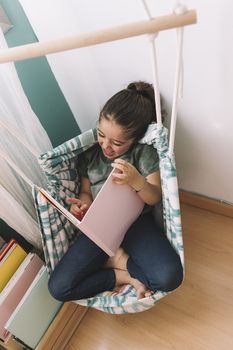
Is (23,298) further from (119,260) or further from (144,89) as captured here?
(144,89)

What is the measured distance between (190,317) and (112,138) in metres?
0.59

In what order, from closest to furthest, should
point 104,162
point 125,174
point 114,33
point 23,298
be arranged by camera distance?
point 114,33 → point 125,174 → point 23,298 → point 104,162

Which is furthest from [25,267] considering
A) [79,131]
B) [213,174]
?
[213,174]

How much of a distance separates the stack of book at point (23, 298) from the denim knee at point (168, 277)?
34 centimetres

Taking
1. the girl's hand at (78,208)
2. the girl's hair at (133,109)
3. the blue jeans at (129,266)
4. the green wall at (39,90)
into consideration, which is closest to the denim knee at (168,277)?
the blue jeans at (129,266)

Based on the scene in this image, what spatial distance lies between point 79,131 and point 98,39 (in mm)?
745

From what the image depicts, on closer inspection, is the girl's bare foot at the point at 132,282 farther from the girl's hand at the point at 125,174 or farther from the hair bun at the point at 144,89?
the hair bun at the point at 144,89

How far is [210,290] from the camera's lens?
1073 millimetres

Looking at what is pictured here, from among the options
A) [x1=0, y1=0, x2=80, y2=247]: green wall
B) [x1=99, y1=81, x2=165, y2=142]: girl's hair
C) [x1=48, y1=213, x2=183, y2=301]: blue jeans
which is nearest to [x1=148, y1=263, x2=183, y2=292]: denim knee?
[x1=48, y1=213, x2=183, y2=301]: blue jeans

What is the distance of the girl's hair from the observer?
0.93m

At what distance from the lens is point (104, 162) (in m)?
1.10

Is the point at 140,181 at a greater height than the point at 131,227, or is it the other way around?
the point at 140,181

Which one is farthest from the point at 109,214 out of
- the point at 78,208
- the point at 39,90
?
the point at 39,90

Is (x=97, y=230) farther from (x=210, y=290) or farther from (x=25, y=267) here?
(x=210, y=290)
